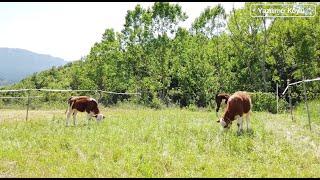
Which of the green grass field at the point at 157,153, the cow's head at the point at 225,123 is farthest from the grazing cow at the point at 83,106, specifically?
the cow's head at the point at 225,123

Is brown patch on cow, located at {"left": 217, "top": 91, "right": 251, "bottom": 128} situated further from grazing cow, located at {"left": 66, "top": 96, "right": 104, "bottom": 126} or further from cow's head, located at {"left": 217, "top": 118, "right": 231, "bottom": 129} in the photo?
grazing cow, located at {"left": 66, "top": 96, "right": 104, "bottom": 126}

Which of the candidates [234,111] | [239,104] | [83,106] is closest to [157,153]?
[234,111]

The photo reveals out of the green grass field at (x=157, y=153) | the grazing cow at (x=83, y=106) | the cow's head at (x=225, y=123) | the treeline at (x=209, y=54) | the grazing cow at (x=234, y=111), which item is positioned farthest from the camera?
the treeline at (x=209, y=54)

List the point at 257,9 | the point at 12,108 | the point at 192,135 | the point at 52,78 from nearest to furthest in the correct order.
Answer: the point at 192,135, the point at 12,108, the point at 257,9, the point at 52,78

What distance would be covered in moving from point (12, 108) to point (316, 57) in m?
31.4

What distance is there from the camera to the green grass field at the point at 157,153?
8414 millimetres

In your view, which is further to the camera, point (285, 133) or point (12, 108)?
point (12, 108)

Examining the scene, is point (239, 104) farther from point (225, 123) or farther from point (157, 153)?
point (157, 153)

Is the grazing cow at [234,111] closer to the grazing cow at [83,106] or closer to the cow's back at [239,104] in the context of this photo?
the cow's back at [239,104]

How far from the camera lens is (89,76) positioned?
58.4 metres

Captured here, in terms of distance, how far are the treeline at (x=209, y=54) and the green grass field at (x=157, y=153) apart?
96.9 feet

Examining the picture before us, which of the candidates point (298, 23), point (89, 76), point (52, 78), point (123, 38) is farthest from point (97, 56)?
Answer: point (52, 78)

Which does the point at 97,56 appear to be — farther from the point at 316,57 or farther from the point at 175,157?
the point at 175,157

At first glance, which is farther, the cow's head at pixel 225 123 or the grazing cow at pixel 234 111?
the grazing cow at pixel 234 111
